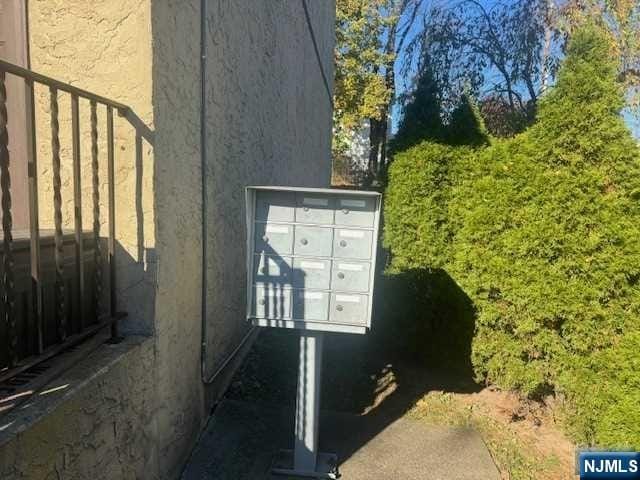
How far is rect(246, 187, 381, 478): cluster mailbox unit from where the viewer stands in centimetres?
272

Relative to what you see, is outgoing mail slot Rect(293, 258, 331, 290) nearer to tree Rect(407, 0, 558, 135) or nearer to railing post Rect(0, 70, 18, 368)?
railing post Rect(0, 70, 18, 368)

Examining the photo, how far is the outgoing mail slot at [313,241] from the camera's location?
2756mm

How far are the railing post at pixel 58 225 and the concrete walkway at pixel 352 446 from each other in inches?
54.3

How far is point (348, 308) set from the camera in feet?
8.98

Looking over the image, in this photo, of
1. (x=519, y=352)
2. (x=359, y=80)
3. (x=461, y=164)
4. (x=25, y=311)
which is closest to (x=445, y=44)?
(x=359, y=80)

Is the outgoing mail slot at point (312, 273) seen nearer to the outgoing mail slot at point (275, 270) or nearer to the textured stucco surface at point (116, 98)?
the outgoing mail slot at point (275, 270)

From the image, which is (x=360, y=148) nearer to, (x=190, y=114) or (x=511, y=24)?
(x=511, y=24)

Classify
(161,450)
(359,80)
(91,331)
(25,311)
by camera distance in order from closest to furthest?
(25,311) < (91,331) < (161,450) < (359,80)

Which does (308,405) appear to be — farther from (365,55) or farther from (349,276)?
(365,55)

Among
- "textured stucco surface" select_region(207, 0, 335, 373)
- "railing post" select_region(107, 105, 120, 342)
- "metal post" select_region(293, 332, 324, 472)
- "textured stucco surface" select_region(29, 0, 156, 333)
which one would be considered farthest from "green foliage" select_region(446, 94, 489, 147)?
"railing post" select_region(107, 105, 120, 342)

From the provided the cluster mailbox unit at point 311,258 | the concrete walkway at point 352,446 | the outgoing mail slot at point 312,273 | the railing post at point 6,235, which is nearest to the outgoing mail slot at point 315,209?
the cluster mailbox unit at point 311,258

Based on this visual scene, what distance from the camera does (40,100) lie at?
2.39m

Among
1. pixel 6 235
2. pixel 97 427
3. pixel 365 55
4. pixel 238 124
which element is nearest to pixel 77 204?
pixel 6 235

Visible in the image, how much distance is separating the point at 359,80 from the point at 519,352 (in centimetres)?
1700
